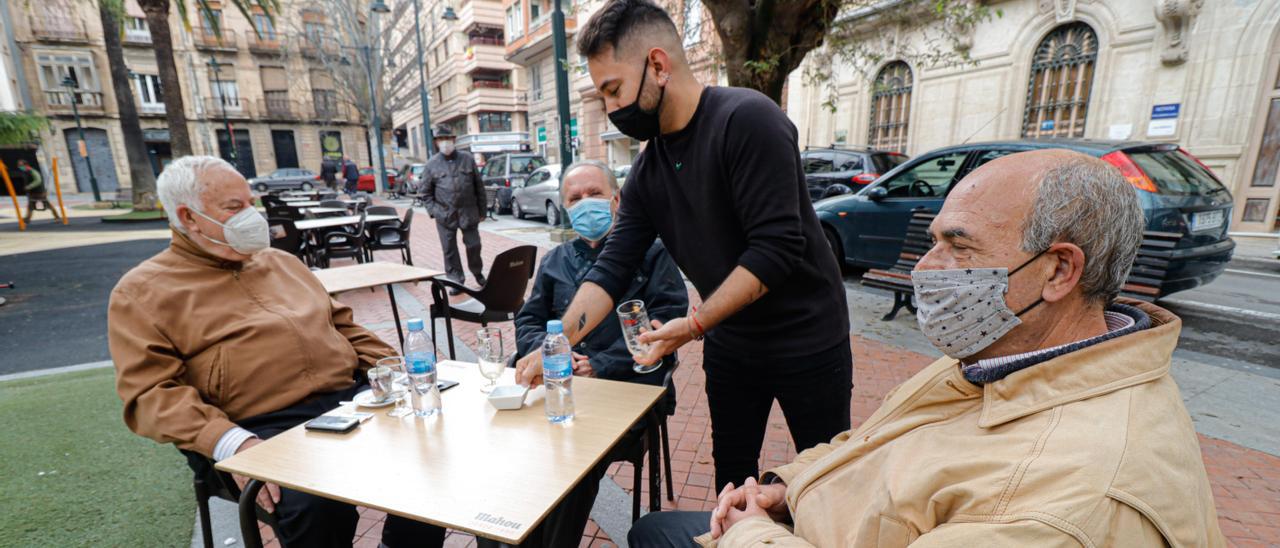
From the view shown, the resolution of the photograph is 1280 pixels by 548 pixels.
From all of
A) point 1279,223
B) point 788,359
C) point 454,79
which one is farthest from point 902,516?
point 454,79

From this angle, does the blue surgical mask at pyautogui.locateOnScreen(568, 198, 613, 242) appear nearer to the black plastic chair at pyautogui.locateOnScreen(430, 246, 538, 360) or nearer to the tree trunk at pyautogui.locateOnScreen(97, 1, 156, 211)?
the black plastic chair at pyautogui.locateOnScreen(430, 246, 538, 360)

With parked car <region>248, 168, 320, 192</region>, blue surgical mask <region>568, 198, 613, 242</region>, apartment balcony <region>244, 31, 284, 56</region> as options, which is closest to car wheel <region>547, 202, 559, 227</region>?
blue surgical mask <region>568, 198, 613, 242</region>

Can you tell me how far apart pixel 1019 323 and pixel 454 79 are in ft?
143

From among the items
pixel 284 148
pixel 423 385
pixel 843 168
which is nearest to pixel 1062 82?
pixel 843 168

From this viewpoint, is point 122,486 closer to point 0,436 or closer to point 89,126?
point 0,436

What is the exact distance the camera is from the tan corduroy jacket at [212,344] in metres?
1.88

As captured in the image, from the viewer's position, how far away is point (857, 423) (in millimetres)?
3416

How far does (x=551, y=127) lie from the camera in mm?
26969

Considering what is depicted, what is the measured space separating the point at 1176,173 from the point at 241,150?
44635 millimetres

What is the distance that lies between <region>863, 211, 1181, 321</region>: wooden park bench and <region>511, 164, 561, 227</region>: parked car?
336 inches

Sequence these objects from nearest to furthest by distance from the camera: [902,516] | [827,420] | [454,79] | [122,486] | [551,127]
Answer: [902,516] → [827,420] → [122,486] → [551,127] → [454,79]

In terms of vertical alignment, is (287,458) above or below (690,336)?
below

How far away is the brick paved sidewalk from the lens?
2.42 metres

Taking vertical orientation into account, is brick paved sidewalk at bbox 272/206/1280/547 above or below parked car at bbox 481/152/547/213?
below
